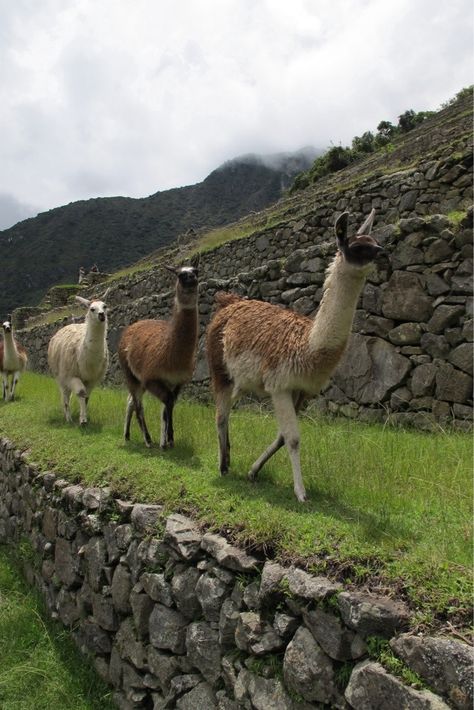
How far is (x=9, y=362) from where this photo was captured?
11.6 meters

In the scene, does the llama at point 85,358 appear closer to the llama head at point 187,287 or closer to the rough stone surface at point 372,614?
the llama head at point 187,287

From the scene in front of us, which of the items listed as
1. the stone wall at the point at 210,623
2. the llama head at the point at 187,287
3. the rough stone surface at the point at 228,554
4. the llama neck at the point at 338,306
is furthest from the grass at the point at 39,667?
the llama head at the point at 187,287

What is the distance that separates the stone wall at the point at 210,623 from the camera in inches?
83.0

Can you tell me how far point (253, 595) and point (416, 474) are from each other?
1607 millimetres

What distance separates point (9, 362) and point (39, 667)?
8197mm

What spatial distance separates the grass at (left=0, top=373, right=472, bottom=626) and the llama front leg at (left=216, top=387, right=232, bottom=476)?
105 millimetres

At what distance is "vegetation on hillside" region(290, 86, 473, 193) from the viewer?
31844mm

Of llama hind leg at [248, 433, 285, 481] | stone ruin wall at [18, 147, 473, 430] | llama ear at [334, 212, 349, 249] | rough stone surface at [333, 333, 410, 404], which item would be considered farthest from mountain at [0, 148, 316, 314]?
llama ear at [334, 212, 349, 249]

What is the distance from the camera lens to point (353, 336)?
6539mm

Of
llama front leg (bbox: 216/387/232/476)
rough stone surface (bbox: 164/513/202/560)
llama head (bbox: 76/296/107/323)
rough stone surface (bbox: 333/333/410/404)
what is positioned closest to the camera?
rough stone surface (bbox: 164/513/202/560)

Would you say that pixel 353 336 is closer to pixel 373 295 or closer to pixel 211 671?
pixel 373 295

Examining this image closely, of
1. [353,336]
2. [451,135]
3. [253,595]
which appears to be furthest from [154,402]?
[451,135]

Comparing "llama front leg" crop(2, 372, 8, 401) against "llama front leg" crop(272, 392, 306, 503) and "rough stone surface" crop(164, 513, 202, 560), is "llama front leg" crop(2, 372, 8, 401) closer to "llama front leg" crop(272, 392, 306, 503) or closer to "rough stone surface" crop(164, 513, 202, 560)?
"rough stone surface" crop(164, 513, 202, 560)

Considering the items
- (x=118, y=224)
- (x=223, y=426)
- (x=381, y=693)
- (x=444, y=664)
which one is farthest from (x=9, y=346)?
(x=118, y=224)
